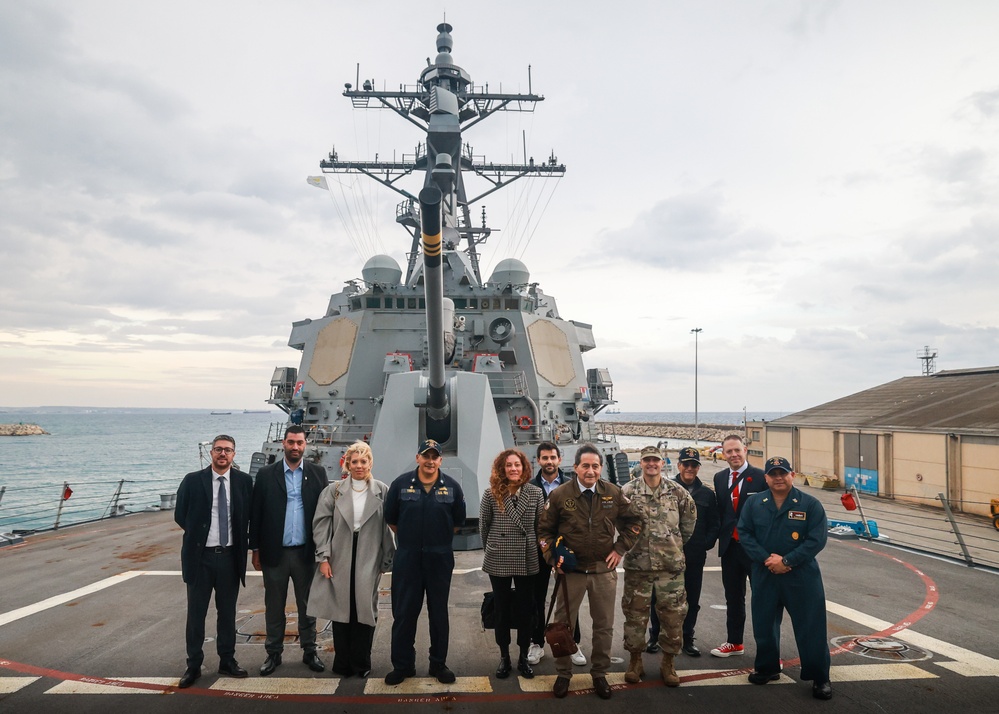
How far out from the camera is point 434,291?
5.57 m

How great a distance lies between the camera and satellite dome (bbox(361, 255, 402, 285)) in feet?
37.5

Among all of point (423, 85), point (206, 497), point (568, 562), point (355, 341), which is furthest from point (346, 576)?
point (423, 85)

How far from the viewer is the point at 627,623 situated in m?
3.82

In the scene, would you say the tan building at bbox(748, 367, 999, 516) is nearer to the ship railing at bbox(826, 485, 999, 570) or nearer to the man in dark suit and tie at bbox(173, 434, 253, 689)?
the ship railing at bbox(826, 485, 999, 570)

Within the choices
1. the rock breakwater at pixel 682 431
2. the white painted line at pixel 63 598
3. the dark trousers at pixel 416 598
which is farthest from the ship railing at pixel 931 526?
the rock breakwater at pixel 682 431

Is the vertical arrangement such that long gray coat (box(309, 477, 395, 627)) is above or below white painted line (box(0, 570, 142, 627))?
above

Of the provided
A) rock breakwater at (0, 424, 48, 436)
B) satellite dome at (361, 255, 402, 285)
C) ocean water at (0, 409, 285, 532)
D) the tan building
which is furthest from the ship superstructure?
rock breakwater at (0, 424, 48, 436)

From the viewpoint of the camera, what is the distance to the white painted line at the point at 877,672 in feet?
12.6

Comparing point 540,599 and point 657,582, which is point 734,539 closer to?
point 657,582

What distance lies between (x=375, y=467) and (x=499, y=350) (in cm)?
447

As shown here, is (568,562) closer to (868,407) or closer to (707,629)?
(707,629)

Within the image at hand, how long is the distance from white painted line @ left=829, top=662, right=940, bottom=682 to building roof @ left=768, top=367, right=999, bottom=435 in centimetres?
1168

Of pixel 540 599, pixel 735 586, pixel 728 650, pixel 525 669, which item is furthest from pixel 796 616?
pixel 525 669

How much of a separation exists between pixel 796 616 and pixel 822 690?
1.37 ft
